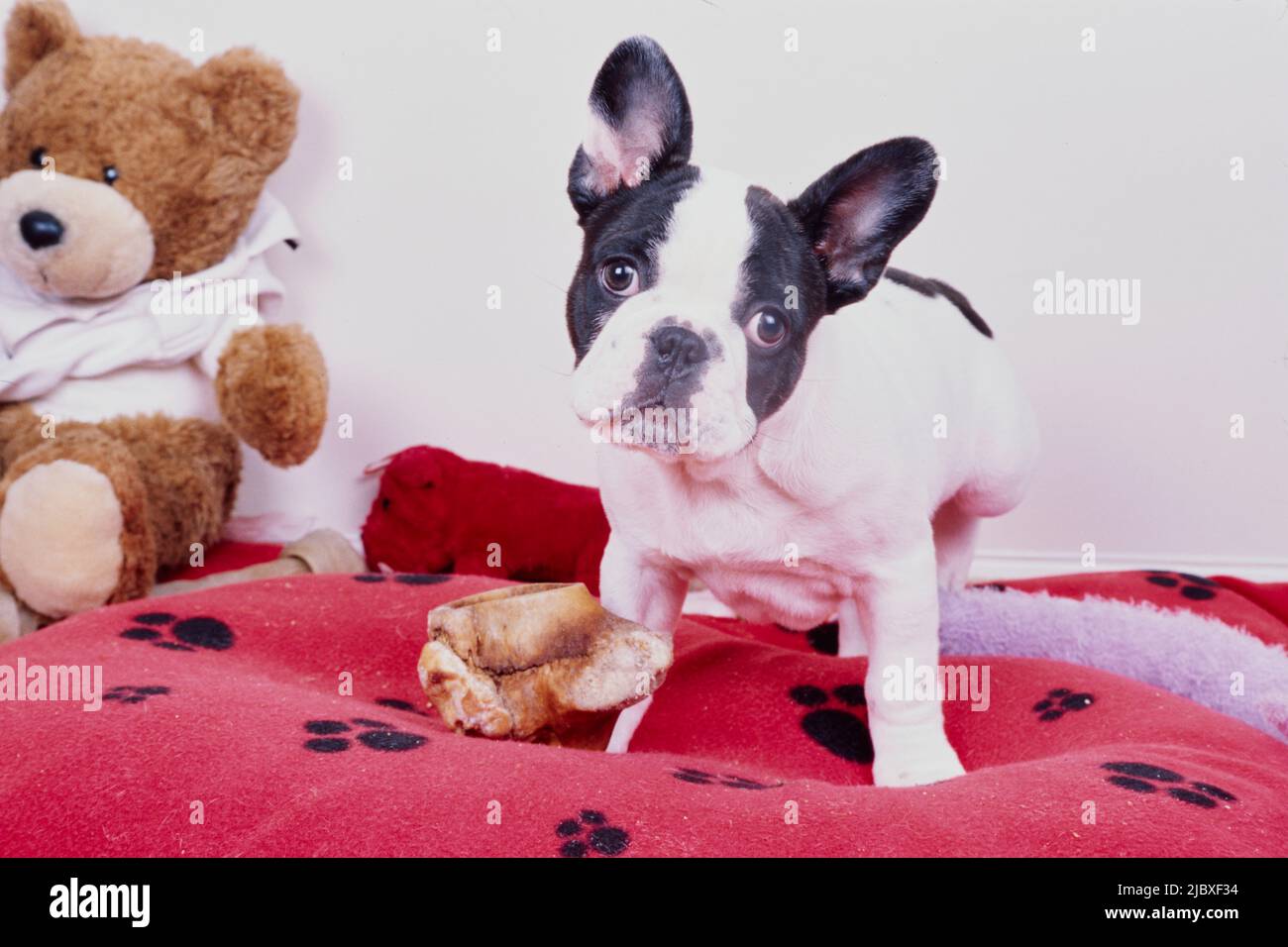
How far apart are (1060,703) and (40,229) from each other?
1.95 meters

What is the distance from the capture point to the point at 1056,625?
6.49 ft

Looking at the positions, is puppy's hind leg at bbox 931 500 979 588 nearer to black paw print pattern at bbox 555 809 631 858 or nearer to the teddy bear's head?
black paw print pattern at bbox 555 809 631 858

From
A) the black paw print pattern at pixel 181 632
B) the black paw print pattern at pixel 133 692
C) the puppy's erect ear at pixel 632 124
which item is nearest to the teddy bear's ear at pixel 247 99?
the black paw print pattern at pixel 181 632

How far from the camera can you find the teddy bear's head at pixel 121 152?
226 centimetres

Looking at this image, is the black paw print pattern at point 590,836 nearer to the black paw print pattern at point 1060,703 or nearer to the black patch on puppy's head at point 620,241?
the black patch on puppy's head at point 620,241

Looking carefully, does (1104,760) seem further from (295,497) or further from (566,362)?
(295,497)

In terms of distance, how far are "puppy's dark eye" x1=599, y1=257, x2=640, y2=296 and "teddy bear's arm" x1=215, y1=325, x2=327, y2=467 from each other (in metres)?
1.22

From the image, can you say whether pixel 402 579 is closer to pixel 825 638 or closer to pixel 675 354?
pixel 825 638

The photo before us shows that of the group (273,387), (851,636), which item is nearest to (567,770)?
(851,636)

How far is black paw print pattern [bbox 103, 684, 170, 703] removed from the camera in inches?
52.6

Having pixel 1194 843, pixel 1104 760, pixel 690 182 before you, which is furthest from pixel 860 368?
pixel 1194 843

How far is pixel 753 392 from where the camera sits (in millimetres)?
1307

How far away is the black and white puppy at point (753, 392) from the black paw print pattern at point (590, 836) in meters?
0.37

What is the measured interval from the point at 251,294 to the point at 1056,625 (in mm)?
1763
